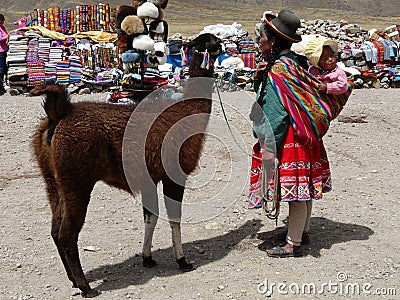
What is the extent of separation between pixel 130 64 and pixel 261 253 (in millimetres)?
2980

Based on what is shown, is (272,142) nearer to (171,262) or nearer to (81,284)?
(171,262)

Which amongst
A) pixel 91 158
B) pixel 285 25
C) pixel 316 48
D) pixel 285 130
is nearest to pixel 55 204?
pixel 91 158

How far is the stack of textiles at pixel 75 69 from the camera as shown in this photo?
1566cm

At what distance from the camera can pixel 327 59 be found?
479 centimetres

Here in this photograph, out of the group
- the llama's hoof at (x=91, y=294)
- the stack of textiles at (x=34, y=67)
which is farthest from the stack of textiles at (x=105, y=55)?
the llama's hoof at (x=91, y=294)

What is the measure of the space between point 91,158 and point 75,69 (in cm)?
1210

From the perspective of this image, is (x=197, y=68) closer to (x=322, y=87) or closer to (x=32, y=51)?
(x=322, y=87)

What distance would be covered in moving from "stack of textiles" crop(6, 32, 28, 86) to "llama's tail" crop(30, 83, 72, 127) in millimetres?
11899

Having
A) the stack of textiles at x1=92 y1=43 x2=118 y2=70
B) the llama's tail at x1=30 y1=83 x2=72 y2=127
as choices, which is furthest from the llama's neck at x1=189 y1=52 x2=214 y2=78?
the stack of textiles at x1=92 y1=43 x2=118 y2=70

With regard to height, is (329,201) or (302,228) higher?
(302,228)

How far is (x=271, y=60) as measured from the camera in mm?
4691

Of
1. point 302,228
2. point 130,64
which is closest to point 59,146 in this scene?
point 302,228

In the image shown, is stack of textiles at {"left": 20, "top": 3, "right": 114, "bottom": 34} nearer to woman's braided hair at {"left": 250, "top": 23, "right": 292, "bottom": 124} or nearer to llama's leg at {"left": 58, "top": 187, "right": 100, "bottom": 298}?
woman's braided hair at {"left": 250, "top": 23, "right": 292, "bottom": 124}

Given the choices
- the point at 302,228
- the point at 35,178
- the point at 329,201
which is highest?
the point at 302,228
